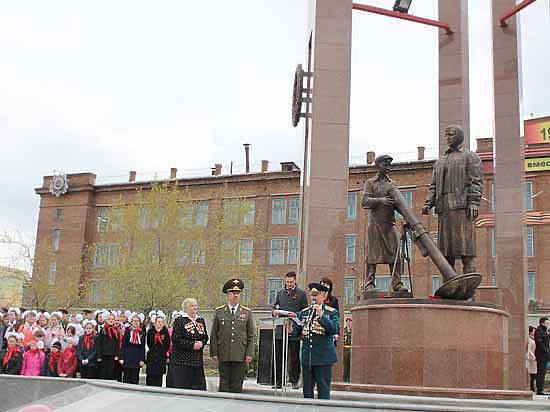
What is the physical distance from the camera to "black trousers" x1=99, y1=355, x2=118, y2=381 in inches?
536

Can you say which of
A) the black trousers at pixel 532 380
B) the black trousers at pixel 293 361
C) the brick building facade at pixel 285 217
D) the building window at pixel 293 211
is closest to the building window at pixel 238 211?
the brick building facade at pixel 285 217

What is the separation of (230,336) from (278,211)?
43.4m

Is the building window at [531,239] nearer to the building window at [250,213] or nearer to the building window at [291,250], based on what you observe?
the building window at [291,250]

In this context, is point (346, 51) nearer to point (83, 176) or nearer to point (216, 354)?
point (216, 354)

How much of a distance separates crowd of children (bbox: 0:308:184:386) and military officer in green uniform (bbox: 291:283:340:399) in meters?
4.22

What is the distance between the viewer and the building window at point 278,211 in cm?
5256

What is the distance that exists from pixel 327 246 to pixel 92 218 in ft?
165

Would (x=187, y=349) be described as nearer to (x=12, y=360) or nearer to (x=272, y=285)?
(x=12, y=360)

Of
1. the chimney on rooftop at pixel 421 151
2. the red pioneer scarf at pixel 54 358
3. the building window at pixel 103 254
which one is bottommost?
the red pioneer scarf at pixel 54 358

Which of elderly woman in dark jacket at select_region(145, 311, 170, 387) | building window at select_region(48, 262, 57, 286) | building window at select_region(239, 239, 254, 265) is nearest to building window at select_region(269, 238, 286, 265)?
building window at select_region(239, 239, 254, 265)

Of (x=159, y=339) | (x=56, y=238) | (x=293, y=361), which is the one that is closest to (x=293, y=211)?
(x=56, y=238)

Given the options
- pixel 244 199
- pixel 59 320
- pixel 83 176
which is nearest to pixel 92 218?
pixel 83 176

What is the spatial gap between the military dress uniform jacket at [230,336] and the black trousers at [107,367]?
4.76 meters

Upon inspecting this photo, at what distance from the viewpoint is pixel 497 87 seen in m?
16.7
